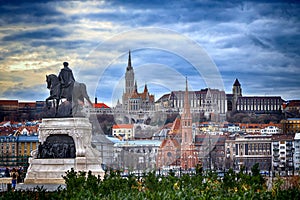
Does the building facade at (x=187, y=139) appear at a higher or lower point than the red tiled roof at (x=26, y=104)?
lower

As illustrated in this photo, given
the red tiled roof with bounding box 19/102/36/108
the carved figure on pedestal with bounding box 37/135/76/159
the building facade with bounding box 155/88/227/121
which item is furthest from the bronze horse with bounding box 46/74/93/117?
the red tiled roof with bounding box 19/102/36/108

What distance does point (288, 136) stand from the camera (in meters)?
109

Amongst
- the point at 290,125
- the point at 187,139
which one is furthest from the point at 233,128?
the point at 187,139

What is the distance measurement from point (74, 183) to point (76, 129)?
30.5 ft

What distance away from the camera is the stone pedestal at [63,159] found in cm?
2367

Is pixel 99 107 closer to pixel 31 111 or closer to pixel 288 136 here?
pixel 31 111

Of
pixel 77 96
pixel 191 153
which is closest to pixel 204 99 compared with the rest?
pixel 191 153

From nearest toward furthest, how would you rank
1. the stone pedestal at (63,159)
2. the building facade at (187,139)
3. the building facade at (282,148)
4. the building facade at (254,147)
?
the stone pedestal at (63,159) → the building facade at (187,139) → the building facade at (282,148) → the building facade at (254,147)

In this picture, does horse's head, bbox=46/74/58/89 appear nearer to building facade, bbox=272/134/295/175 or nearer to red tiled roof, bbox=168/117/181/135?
red tiled roof, bbox=168/117/181/135

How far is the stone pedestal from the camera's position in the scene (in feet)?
77.7

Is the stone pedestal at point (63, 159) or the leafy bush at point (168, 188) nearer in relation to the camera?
the leafy bush at point (168, 188)

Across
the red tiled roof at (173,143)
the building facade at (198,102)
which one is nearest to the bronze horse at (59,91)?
the building facade at (198,102)

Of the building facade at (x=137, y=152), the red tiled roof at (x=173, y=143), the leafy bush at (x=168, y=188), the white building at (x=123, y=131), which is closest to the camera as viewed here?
the leafy bush at (x=168, y=188)

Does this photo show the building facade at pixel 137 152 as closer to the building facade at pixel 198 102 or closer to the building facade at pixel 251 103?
the building facade at pixel 198 102
